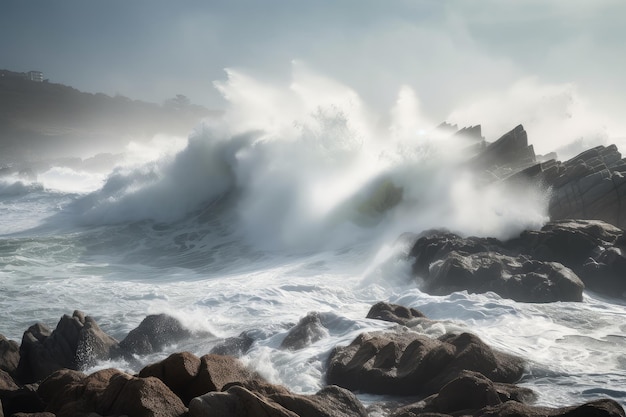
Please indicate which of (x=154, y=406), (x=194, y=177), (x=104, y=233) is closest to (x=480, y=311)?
(x=154, y=406)

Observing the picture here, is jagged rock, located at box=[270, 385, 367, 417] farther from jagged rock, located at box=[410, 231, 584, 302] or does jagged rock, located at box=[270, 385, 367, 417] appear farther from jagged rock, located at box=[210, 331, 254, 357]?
jagged rock, located at box=[410, 231, 584, 302]

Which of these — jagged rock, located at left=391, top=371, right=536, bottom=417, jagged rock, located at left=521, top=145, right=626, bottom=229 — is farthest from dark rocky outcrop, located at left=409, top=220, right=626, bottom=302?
jagged rock, located at left=391, top=371, right=536, bottom=417

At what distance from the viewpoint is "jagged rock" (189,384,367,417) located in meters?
5.12

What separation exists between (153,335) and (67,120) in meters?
102

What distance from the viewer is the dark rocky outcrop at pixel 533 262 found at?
1208 cm

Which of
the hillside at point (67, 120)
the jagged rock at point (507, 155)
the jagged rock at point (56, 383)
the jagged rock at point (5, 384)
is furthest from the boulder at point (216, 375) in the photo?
the hillside at point (67, 120)

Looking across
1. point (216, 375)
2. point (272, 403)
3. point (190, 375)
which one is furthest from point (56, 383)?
point (272, 403)

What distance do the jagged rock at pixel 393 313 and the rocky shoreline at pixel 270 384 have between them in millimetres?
405

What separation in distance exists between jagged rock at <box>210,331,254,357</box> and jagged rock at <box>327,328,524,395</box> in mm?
2025

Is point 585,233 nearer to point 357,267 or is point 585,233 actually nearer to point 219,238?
point 357,267

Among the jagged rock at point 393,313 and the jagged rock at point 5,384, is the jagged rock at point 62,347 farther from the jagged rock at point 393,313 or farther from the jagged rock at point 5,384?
the jagged rock at point 393,313

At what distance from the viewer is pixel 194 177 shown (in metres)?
27.6

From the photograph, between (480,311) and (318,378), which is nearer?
(318,378)

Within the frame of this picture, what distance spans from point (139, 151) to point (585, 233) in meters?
69.0
